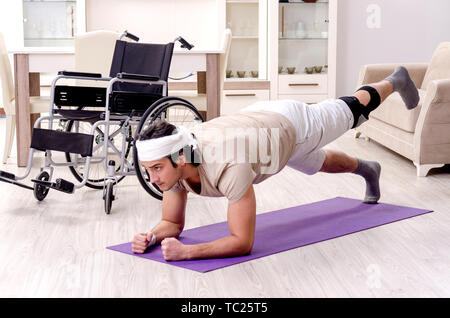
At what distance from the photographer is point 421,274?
2291 mm

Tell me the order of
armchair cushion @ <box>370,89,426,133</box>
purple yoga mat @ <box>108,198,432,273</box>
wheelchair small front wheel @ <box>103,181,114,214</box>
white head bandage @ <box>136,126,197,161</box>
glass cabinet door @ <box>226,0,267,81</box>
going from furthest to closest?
glass cabinet door @ <box>226,0,267,81</box> → armchair cushion @ <box>370,89,426,133</box> → wheelchair small front wheel @ <box>103,181,114,214</box> → purple yoga mat @ <box>108,198,432,273</box> → white head bandage @ <box>136,126,197,161</box>

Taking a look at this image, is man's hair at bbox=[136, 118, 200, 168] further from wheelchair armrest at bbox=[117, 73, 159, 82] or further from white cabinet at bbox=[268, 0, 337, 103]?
white cabinet at bbox=[268, 0, 337, 103]

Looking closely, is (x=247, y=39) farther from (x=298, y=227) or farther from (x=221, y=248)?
(x=221, y=248)

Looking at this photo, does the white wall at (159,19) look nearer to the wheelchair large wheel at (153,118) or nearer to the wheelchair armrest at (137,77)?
the wheelchair armrest at (137,77)

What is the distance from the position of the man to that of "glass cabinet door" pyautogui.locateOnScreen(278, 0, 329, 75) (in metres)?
3.89

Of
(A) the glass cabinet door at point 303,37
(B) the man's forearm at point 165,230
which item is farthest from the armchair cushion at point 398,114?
(B) the man's forearm at point 165,230

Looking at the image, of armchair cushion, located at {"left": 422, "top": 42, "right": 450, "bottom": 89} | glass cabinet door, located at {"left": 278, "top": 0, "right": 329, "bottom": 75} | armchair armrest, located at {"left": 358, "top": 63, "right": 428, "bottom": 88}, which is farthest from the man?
glass cabinet door, located at {"left": 278, "top": 0, "right": 329, "bottom": 75}

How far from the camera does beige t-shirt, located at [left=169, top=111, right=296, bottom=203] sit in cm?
230

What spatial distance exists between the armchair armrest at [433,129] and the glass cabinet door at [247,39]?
317 centimetres

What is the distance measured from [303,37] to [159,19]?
5.14 ft

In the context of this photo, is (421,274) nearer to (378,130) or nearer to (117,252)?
(117,252)

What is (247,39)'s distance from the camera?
7.05 meters

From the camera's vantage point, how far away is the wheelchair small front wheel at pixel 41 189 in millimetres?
3419
